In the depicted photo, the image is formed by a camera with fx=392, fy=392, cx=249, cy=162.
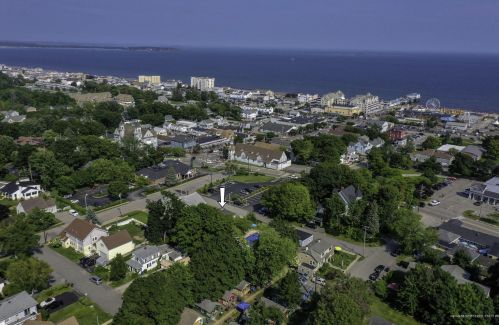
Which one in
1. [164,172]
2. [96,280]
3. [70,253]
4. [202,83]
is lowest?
[70,253]

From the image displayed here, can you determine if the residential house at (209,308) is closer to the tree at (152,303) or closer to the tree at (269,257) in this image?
the tree at (152,303)

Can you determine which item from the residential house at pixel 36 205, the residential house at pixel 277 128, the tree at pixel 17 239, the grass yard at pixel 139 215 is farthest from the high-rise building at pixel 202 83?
the tree at pixel 17 239

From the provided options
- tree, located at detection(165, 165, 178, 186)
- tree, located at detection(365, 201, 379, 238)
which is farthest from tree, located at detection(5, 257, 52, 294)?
tree, located at detection(365, 201, 379, 238)

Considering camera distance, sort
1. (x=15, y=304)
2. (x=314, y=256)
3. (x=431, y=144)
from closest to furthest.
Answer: (x=15, y=304), (x=314, y=256), (x=431, y=144)

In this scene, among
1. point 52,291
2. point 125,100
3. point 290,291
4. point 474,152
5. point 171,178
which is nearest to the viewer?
point 290,291

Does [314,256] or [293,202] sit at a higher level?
[293,202]

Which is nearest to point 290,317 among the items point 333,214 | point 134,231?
point 333,214

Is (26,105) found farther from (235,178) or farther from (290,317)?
(290,317)

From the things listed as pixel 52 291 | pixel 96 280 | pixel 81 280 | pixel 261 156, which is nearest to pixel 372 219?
pixel 96 280

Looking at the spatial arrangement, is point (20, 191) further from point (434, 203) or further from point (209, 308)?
point (434, 203)
